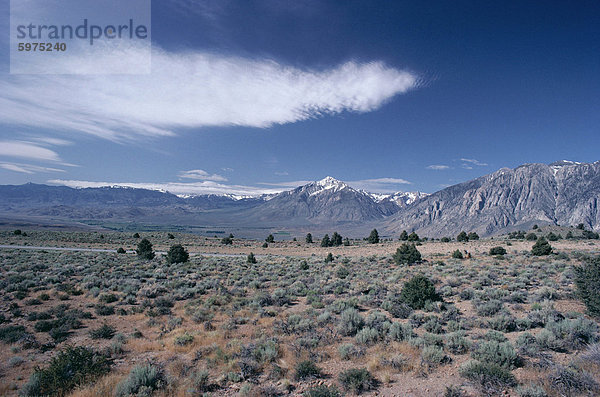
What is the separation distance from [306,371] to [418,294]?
28.9ft

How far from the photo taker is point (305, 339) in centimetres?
999

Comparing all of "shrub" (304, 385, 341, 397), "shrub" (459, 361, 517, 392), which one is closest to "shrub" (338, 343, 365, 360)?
"shrub" (304, 385, 341, 397)

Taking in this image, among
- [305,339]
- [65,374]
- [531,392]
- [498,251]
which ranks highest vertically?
[531,392]

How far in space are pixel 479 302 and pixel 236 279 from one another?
17.4m

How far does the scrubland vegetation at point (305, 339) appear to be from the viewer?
728 centimetres

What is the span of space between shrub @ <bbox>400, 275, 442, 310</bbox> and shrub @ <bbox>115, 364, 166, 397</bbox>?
11.7m

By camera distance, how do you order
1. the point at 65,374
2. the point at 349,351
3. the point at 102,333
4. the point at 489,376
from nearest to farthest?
the point at 489,376 → the point at 65,374 → the point at 349,351 → the point at 102,333

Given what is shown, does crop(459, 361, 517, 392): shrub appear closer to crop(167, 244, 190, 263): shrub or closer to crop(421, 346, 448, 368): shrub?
crop(421, 346, 448, 368): shrub

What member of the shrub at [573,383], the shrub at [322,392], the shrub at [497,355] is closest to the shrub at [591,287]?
the shrub at [497,355]

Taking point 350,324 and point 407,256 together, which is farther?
point 407,256

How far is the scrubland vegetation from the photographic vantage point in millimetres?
7277

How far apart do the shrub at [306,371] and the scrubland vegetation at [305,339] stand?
41 mm

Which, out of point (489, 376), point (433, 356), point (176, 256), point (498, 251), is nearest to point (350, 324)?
point (433, 356)

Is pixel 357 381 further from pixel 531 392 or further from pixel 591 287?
pixel 591 287
